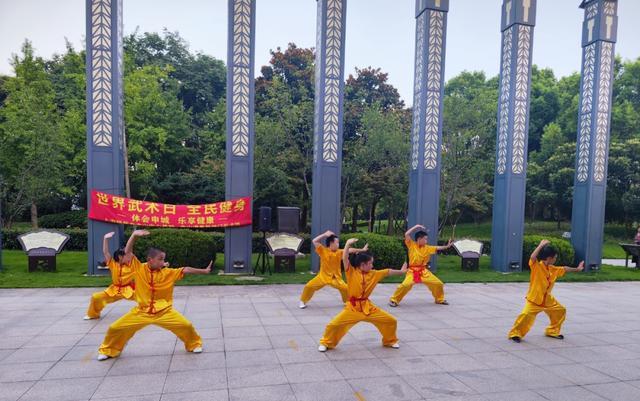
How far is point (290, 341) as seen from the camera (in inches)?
223

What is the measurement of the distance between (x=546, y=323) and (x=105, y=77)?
1085 centimetres

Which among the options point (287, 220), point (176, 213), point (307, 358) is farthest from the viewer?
point (287, 220)

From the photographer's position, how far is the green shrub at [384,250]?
11727 millimetres

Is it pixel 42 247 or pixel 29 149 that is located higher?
pixel 29 149

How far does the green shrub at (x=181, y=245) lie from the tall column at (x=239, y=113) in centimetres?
62

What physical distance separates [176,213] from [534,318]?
28.2 feet

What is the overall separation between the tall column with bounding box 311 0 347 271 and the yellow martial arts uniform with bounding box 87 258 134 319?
220 inches

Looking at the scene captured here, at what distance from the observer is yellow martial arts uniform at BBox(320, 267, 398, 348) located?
5262 mm

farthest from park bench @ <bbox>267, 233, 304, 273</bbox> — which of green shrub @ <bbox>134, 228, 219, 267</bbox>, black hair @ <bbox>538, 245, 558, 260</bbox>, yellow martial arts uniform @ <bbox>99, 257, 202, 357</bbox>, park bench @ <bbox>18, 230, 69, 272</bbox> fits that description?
black hair @ <bbox>538, 245, 558, 260</bbox>

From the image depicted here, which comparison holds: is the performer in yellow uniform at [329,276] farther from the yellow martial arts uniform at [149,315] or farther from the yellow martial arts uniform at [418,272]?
the yellow martial arts uniform at [149,315]

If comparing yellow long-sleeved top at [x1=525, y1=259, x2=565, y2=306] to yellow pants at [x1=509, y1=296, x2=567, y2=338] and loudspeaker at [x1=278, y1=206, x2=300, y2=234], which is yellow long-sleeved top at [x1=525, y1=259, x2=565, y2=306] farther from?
loudspeaker at [x1=278, y1=206, x2=300, y2=234]

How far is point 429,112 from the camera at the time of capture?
12180mm

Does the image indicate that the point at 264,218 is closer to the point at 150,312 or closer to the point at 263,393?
the point at 150,312

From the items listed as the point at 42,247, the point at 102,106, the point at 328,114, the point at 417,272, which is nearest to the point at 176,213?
the point at 102,106
